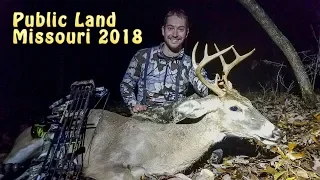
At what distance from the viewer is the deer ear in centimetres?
334

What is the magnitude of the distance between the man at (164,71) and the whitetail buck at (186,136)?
96cm

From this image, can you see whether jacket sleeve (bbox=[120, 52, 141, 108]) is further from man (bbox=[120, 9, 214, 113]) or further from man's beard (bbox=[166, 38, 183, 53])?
man's beard (bbox=[166, 38, 183, 53])

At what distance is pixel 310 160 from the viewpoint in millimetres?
3238

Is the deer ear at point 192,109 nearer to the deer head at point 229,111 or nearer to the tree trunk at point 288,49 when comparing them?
the deer head at point 229,111

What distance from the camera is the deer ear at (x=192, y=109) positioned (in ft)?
10.9

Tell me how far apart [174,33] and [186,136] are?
59.5 inches

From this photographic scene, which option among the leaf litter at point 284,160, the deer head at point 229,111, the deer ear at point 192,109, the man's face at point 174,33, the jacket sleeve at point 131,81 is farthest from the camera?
the man's face at point 174,33

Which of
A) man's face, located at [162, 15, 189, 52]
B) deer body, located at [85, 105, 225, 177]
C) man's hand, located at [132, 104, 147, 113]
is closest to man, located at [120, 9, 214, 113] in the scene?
man's face, located at [162, 15, 189, 52]

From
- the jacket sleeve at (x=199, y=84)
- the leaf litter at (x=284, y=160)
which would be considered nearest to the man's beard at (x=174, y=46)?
the jacket sleeve at (x=199, y=84)

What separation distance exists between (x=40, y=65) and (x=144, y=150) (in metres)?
5.16

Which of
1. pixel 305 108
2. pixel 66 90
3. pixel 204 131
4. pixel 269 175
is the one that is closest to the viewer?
pixel 269 175

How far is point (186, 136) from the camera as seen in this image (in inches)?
134

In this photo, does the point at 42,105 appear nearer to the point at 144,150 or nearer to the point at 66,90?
the point at 66,90

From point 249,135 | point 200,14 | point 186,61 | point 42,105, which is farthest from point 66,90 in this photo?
point 249,135
